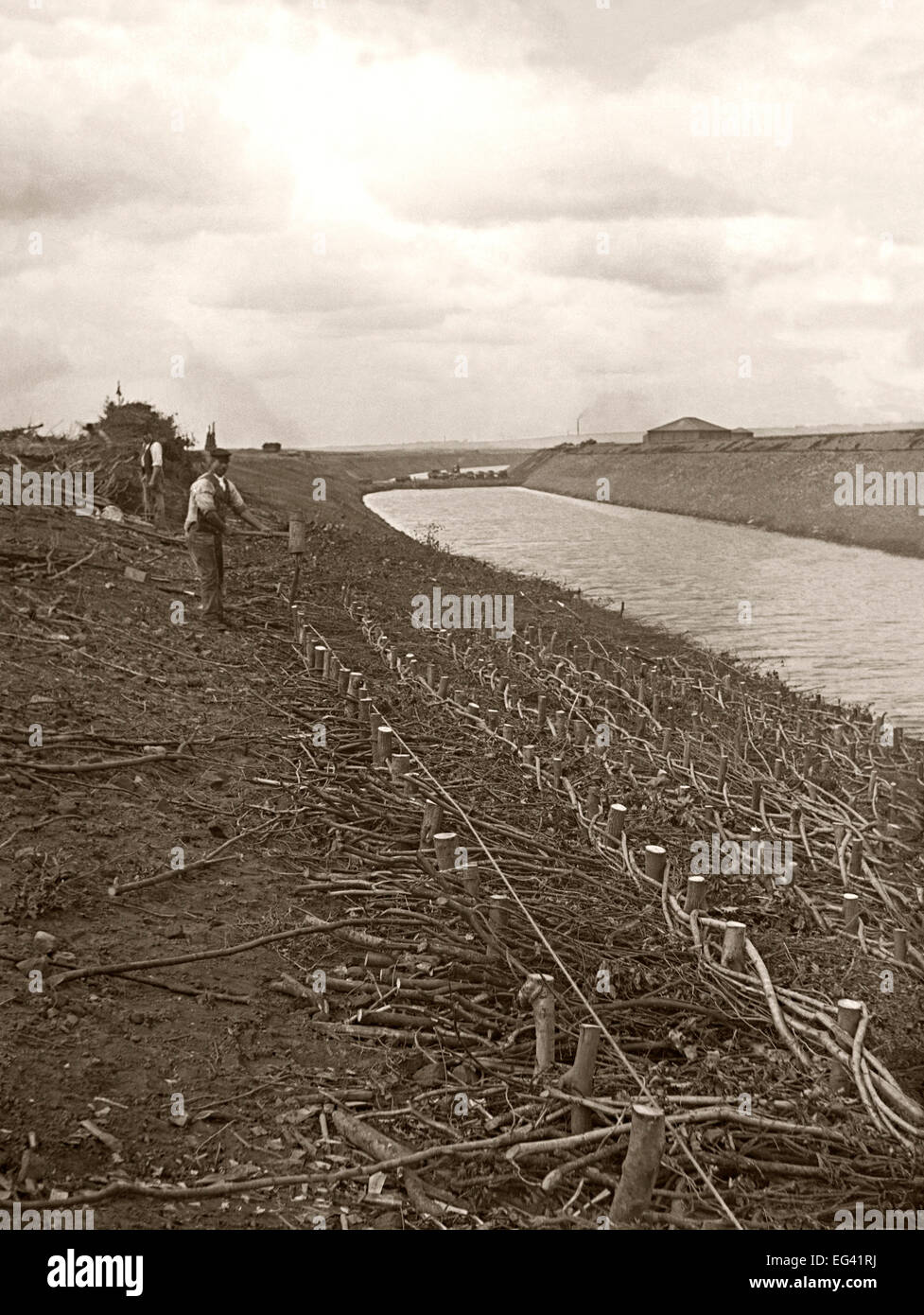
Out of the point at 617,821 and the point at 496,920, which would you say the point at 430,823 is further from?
the point at 496,920

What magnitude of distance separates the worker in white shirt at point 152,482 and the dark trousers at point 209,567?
920cm

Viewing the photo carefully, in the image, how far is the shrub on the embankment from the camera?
4359cm

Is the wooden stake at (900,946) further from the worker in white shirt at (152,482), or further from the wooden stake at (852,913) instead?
the worker in white shirt at (152,482)

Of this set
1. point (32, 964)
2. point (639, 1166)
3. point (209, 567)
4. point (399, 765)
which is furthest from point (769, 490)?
point (639, 1166)

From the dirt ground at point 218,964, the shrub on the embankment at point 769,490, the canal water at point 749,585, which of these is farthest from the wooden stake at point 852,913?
the shrub on the embankment at point 769,490

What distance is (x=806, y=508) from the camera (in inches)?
1981

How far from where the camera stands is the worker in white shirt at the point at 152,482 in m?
24.3

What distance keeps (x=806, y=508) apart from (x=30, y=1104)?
49047 millimetres

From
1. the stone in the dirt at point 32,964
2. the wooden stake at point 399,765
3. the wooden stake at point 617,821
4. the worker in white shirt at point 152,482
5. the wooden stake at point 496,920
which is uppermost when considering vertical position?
the worker in white shirt at point 152,482

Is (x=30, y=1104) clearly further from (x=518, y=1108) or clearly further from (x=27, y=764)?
(x=27, y=764)

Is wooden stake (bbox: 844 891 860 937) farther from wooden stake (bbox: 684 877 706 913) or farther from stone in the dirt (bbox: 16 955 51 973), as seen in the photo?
stone in the dirt (bbox: 16 955 51 973)

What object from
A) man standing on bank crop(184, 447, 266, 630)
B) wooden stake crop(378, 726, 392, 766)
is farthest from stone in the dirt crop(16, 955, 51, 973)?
man standing on bank crop(184, 447, 266, 630)

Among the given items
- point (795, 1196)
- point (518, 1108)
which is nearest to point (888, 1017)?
point (795, 1196)

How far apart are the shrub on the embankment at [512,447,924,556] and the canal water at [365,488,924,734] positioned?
1.33 metres
